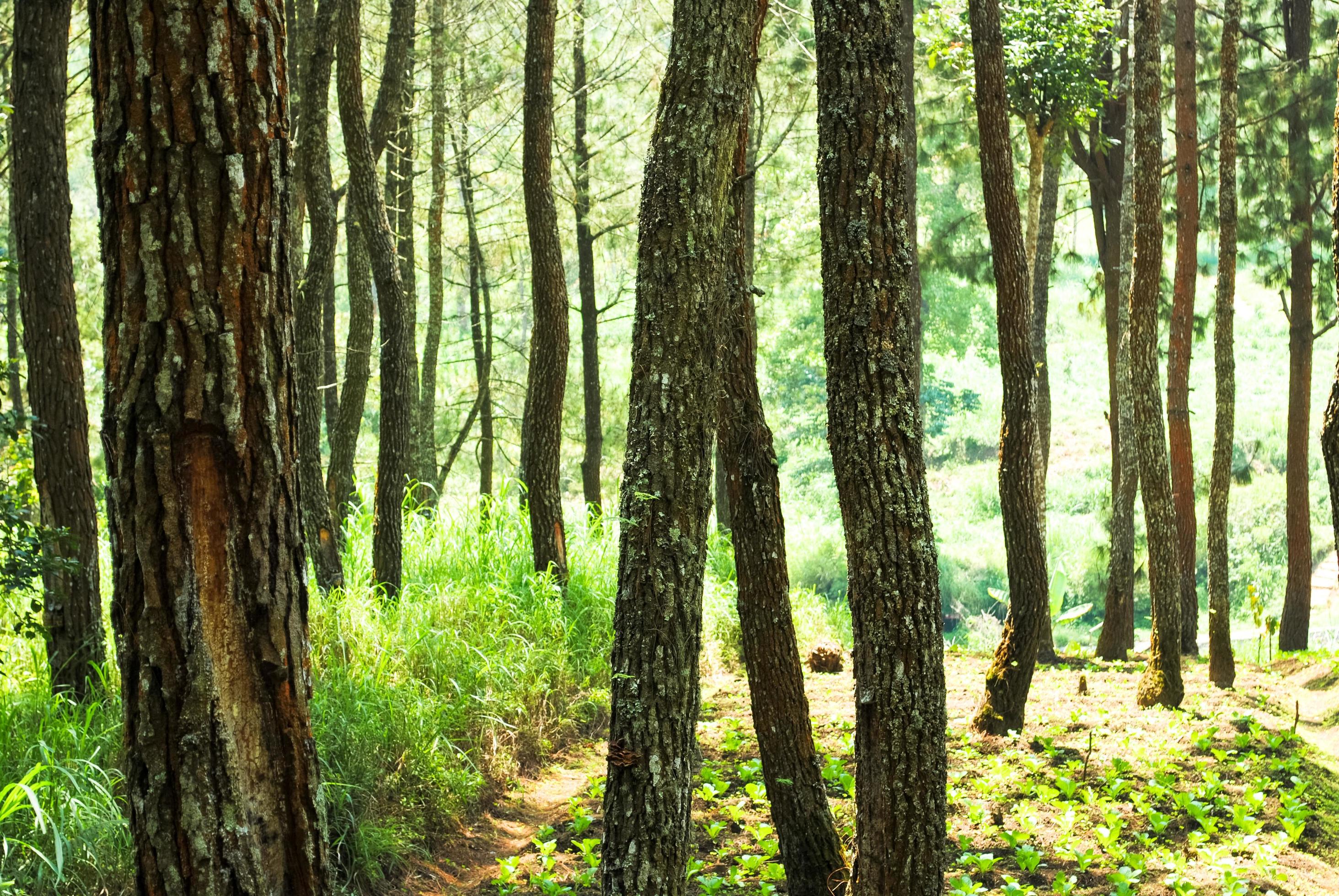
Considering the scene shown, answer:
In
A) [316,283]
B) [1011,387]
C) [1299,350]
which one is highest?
[316,283]

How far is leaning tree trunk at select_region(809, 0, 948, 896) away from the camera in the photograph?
347cm

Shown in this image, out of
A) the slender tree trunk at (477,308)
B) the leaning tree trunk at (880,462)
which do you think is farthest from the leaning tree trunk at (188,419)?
the slender tree trunk at (477,308)

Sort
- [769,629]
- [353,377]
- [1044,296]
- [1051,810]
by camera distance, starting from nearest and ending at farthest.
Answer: [769,629] → [1051,810] → [353,377] → [1044,296]

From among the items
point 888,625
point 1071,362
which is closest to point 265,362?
point 888,625

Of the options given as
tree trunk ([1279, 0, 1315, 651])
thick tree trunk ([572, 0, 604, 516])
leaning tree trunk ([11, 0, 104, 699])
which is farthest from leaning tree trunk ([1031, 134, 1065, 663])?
leaning tree trunk ([11, 0, 104, 699])

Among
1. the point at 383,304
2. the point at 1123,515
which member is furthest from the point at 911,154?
the point at 383,304

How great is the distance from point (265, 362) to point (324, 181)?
17.7ft

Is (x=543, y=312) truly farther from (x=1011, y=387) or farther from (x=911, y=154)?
(x=911, y=154)

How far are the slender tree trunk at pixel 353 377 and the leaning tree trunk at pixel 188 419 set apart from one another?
568 cm

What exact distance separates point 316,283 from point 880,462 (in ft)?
15.9

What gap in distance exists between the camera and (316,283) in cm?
704

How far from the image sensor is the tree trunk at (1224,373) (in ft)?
28.5

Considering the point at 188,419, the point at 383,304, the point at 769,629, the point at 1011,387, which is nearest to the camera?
the point at 188,419

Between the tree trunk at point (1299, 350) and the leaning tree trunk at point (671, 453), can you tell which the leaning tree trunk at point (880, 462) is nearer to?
the leaning tree trunk at point (671, 453)
